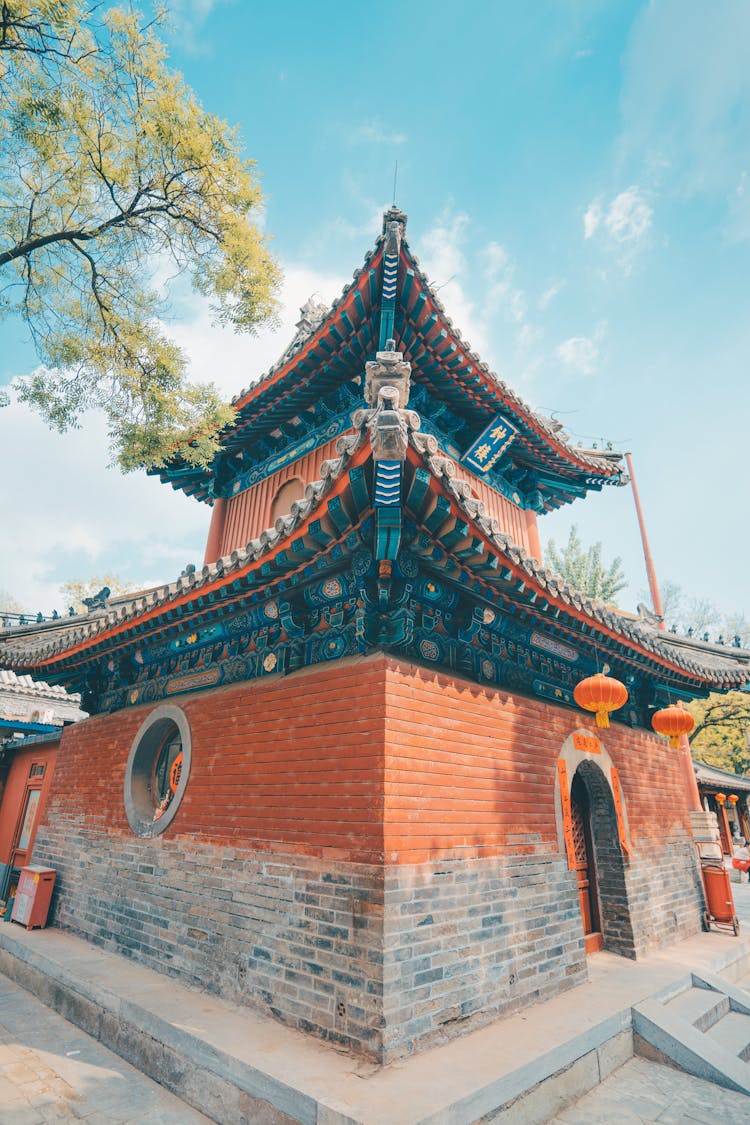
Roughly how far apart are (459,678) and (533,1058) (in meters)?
2.56

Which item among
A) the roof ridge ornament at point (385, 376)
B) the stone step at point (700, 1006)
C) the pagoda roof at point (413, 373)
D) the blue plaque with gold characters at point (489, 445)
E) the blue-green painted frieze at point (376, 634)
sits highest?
the pagoda roof at point (413, 373)

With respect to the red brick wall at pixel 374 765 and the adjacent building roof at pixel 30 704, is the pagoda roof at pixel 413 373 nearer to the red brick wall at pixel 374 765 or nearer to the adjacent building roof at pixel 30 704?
the red brick wall at pixel 374 765

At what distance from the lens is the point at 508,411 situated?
7441mm

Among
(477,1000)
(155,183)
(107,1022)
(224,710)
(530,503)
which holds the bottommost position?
(107,1022)

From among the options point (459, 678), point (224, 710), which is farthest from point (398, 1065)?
point (224, 710)

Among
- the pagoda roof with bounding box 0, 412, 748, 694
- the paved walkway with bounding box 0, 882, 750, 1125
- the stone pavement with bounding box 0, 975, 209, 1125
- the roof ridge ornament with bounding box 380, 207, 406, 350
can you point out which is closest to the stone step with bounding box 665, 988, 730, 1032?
the paved walkway with bounding box 0, 882, 750, 1125

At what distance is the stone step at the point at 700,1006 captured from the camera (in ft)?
17.4

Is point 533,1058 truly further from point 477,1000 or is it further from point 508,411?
point 508,411

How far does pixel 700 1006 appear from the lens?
5496mm

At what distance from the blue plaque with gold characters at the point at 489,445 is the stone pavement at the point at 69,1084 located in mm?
7089

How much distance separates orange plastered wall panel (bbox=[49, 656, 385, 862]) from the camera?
3.95 metres

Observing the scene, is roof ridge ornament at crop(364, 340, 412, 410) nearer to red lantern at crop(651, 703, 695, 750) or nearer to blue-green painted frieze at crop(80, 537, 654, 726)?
blue-green painted frieze at crop(80, 537, 654, 726)

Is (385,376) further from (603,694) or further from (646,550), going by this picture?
(646,550)

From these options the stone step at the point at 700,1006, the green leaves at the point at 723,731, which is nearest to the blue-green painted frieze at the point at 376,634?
the stone step at the point at 700,1006
